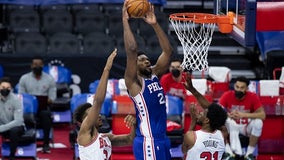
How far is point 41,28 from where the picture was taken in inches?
596

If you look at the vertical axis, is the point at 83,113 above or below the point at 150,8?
below

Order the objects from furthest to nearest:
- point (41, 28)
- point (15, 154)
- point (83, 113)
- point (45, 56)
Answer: point (41, 28) → point (45, 56) → point (15, 154) → point (83, 113)

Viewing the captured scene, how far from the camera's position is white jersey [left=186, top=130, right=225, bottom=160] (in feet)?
24.6

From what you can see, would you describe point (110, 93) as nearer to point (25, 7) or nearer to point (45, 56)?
point (45, 56)

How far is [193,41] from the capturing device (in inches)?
352

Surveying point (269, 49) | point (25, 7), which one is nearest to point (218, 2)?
point (269, 49)

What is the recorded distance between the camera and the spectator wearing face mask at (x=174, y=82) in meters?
11.8

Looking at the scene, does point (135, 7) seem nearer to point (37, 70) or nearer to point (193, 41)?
point (193, 41)

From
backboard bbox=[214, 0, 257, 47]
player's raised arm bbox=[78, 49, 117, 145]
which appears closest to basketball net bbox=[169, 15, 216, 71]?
backboard bbox=[214, 0, 257, 47]

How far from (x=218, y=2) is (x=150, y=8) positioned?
5.23ft

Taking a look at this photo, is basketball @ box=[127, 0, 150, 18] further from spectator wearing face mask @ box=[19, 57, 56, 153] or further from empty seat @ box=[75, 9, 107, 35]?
empty seat @ box=[75, 9, 107, 35]

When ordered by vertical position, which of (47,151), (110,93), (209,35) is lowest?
(47,151)

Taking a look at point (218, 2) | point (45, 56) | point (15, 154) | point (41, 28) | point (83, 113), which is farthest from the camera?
point (41, 28)

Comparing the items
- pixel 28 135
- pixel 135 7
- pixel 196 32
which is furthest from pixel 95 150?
pixel 28 135
